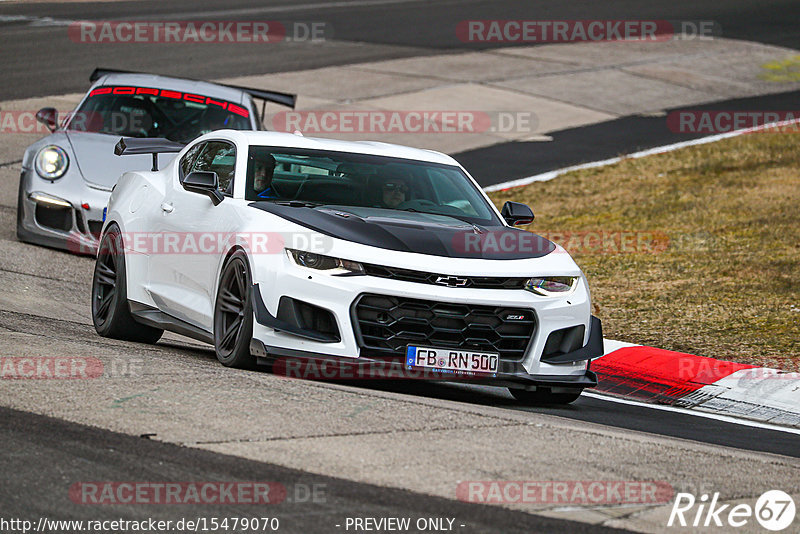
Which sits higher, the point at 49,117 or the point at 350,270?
the point at 49,117

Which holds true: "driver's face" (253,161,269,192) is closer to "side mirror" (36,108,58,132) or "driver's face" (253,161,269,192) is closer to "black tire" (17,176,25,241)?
"black tire" (17,176,25,241)

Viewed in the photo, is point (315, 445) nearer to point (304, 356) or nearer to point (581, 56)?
point (304, 356)

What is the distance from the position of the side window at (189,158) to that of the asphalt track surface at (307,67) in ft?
4.30

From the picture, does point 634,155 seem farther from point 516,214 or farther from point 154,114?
point 516,214

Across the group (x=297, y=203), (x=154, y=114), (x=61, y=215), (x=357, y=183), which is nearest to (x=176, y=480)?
(x=297, y=203)

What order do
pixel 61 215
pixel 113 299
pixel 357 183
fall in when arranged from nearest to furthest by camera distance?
pixel 357 183
pixel 113 299
pixel 61 215

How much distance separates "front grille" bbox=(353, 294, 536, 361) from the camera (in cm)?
748

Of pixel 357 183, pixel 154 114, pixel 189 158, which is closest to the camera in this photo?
pixel 357 183

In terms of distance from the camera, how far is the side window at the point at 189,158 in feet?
31.2

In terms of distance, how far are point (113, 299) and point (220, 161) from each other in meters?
1.31

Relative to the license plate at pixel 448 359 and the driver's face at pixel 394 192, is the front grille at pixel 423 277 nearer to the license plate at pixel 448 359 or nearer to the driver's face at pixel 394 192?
the license plate at pixel 448 359

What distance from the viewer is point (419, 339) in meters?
7.52

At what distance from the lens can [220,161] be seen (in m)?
9.06

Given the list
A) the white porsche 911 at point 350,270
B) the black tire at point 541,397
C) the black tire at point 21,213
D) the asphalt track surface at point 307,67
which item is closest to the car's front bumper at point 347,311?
the white porsche 911 at point 350,270
